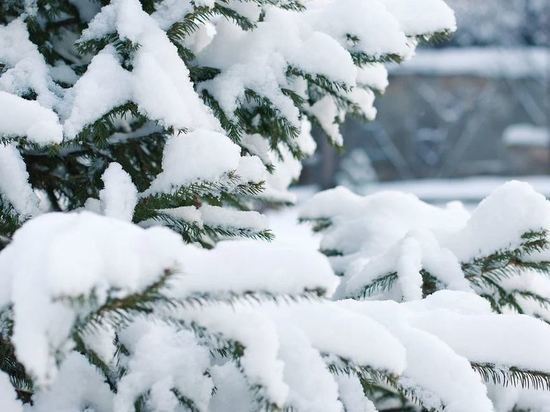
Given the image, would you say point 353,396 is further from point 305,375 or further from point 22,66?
point 22,66

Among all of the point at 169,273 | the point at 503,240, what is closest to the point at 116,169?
the point at 169,273

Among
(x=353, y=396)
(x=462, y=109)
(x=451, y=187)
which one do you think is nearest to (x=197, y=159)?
(x=353, y=396)

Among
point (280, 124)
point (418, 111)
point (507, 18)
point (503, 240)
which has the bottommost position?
point (418, 111)

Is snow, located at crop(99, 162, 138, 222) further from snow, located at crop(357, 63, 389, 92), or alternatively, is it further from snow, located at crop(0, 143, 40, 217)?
snow, located at crop(357, 63, 389, 92)

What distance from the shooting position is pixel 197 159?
53.2 inches

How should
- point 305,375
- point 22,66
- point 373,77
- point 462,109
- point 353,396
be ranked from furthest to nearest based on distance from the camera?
point 462,109 < point 373,77 < point 22,66 < point 353,396 < point 305,375

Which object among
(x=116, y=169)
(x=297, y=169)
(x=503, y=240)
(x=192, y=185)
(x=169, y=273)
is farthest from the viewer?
(x=297, y=169)

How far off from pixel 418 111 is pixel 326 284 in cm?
1334

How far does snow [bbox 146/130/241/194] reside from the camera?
1325mm

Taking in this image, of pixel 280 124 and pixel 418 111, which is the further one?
pixel 418 111

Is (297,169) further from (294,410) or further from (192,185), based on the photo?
(294,410)

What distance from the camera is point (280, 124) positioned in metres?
1.73

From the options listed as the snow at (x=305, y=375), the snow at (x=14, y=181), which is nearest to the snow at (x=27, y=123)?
the snow at (x=14, y=181)

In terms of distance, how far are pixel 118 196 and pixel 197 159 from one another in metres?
0.18
